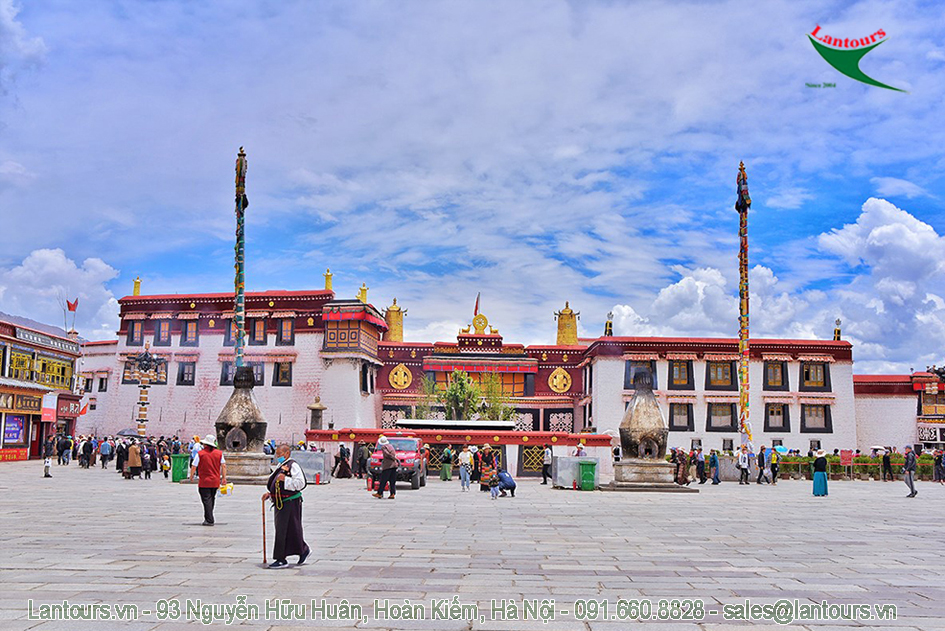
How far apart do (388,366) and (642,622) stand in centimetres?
4589

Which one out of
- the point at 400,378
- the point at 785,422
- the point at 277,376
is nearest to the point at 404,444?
the point at 277,376

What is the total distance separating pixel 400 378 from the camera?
2046 inches

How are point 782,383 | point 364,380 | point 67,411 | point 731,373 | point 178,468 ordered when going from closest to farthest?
point 178,468
point 782,383
point 731,373
point 364,380
point 67,411

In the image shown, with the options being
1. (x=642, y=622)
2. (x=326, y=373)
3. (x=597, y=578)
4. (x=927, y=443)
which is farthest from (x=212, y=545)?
(x=927, y=443)

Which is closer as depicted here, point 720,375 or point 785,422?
point 785,422

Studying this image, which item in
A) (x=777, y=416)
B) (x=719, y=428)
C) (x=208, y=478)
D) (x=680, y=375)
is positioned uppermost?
(x=680, y=375)

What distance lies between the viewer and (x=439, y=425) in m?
36.1

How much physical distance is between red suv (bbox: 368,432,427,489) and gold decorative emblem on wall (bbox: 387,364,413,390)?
2447cm

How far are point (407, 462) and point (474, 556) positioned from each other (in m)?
14.9

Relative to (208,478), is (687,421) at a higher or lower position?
higher

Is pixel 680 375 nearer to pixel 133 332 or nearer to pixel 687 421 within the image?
pixel 687 421

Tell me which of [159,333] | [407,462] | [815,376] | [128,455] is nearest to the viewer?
[407,462]

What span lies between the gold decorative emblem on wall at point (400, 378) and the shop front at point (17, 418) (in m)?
20.5

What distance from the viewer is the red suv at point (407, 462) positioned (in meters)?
24.0
